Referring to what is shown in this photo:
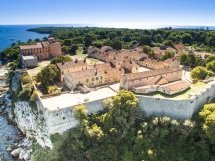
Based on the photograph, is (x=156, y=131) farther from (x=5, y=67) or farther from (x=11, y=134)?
(x=5, y=67)

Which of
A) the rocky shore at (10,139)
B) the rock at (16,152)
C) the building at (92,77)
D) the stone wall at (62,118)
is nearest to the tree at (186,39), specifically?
the building at (92,77)

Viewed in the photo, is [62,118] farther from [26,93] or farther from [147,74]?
[147,74]

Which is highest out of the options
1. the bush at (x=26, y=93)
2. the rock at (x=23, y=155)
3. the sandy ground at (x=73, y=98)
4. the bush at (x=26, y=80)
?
the sandy ground at (x=73, y=98)

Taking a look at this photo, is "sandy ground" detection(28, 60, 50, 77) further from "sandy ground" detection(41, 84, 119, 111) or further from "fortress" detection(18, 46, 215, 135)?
"sandy ground" detection(41, 84, 119, 111)

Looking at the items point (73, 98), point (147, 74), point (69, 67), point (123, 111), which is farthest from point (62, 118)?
point (69, 67)

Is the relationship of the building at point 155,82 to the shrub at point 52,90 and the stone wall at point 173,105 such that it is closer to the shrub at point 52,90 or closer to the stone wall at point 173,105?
the stone wall at point 173,105

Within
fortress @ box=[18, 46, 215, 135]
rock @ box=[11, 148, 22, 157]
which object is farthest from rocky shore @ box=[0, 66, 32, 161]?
fortress @ box=[18, 46, 215, 135]

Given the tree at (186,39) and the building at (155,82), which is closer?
the building at (155,82)
